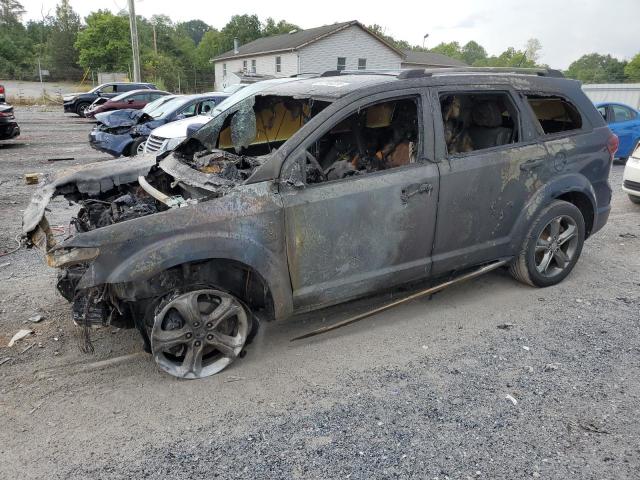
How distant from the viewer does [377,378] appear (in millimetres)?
3324

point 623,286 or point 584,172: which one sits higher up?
point 584,172

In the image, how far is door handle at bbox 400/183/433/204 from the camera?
142 inches

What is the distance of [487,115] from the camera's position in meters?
4.40

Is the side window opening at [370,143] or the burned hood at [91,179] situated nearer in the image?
the side window opening at [370,143]

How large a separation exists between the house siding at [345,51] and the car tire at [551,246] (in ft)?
98.0

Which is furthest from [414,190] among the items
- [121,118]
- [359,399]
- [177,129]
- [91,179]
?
[121,118]

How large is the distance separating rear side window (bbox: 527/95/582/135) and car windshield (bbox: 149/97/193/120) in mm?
9506

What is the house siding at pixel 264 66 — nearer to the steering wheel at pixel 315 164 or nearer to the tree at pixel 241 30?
the tree at pixel 241 30

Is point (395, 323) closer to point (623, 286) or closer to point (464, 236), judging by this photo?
point (464, 236)

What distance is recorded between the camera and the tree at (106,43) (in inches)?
1768

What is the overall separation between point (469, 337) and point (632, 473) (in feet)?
4.82

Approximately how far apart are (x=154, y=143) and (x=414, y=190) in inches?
296

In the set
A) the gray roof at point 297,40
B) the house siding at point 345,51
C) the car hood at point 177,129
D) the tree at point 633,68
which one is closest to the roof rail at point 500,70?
the car hood at point 177,129

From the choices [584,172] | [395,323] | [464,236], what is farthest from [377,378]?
[584,172]
